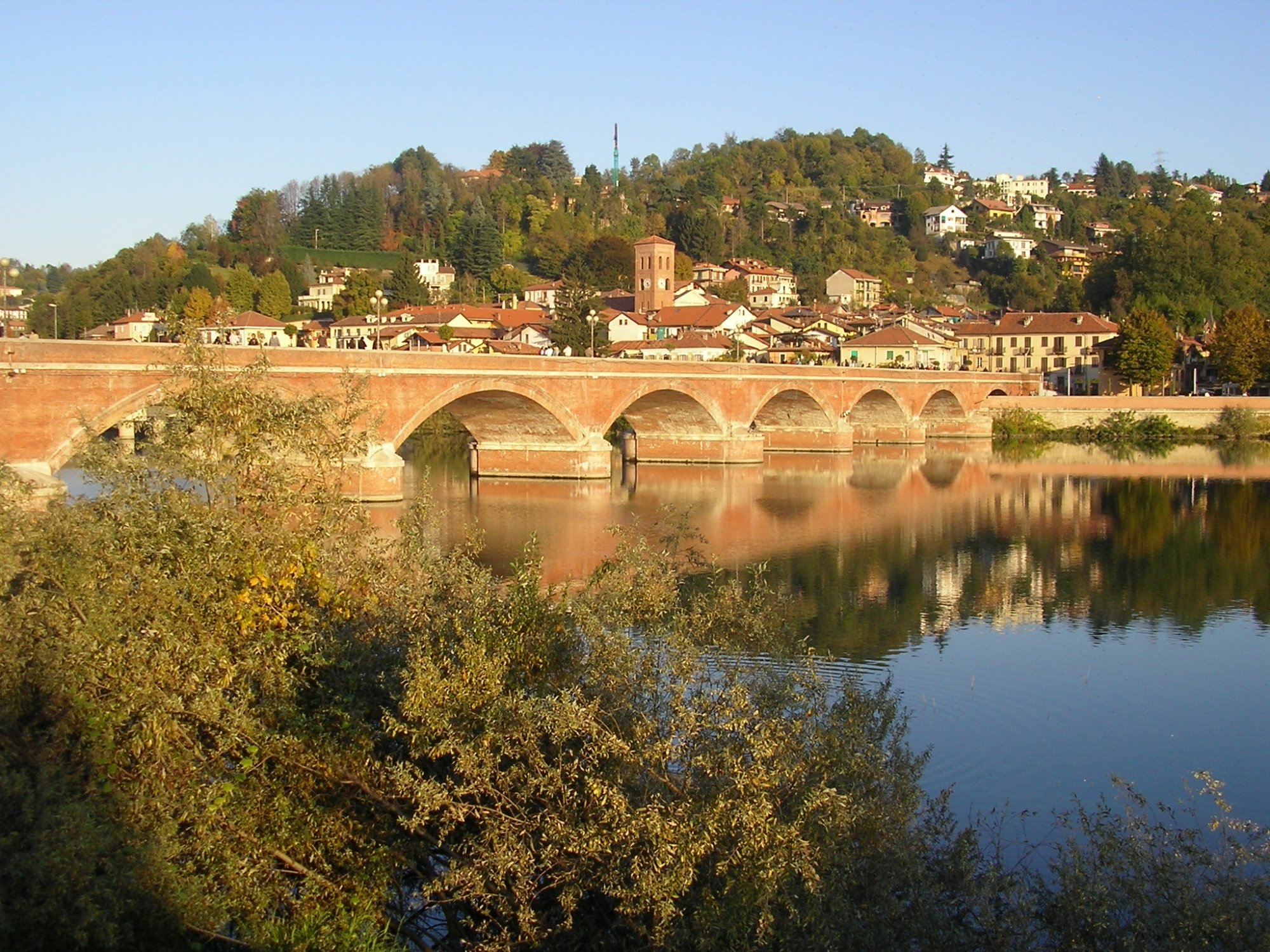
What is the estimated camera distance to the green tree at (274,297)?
76.1 m

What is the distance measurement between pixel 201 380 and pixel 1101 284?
258ft

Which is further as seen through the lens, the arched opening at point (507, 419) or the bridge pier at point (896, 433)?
the bridge pier at point (896, 433)

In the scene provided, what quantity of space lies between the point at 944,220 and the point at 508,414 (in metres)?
101

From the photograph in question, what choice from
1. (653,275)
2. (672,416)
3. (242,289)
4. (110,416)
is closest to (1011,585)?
(110,416)

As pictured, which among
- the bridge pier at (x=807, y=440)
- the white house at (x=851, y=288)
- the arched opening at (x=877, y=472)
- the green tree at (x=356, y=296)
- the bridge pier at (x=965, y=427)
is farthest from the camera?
the white house at (x=851, y=288)

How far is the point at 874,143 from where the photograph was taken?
563 feet

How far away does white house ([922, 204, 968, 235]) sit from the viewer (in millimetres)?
126438

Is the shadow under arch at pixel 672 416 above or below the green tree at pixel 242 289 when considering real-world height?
below

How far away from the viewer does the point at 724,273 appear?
316 ft

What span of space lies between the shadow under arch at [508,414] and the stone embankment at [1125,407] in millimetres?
29633

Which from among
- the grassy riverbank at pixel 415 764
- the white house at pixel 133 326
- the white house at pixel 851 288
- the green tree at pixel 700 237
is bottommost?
the grassy riverbank at pixel 415 764

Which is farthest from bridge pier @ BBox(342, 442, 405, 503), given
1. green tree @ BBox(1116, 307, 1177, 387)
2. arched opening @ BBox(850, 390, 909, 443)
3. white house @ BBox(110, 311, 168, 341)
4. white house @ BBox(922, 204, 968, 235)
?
white house @ BBox(922, 204, 968, 235)

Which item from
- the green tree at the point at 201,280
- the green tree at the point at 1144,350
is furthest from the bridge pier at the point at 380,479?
the green tree at the point at 201,280

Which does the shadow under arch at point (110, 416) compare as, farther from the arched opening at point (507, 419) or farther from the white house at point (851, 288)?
the white house at point (851, 288)
